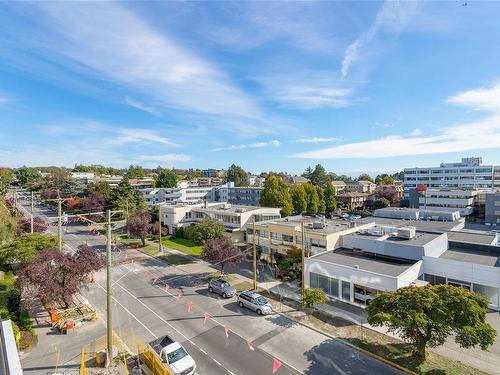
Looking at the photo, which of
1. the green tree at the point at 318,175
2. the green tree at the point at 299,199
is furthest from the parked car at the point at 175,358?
the green tree at the point at 318,175

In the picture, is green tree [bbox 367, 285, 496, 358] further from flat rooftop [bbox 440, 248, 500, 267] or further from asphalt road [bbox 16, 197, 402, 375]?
flat rooftop [bbox 440, 248, 500, 267]

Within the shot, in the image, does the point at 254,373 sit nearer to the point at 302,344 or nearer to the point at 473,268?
the point at 302,344

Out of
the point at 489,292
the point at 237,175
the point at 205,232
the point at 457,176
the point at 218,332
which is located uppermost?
the point at 237,175

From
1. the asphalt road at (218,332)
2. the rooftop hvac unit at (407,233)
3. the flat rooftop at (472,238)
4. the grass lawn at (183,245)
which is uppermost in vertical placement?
the rooftop hvac unit at (407,233)

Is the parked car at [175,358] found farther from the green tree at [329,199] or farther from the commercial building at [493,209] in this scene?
the commercial building at [493,209]

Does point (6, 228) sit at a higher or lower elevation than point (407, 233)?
higher

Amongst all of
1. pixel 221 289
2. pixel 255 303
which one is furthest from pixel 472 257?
pixel 221 289

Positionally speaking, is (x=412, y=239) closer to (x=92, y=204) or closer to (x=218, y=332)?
(x=218, y=332)
